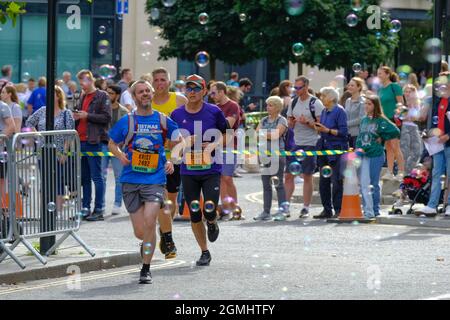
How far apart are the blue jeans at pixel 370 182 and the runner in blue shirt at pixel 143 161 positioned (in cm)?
552

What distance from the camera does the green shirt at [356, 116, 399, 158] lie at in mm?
16688

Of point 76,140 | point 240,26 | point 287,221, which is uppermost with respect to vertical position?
point 240,26

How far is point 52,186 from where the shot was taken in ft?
39.8

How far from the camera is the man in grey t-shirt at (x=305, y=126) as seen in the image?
17188mm

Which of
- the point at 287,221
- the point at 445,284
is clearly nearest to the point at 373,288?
the point at 445,284

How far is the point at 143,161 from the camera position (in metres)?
11.5

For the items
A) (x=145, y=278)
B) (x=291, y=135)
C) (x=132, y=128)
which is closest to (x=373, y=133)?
(x=291, y=135)

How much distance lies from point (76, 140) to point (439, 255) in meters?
3.58

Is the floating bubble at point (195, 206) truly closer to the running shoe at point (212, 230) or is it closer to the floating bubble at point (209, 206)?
the floating bubble at point (209, 206)

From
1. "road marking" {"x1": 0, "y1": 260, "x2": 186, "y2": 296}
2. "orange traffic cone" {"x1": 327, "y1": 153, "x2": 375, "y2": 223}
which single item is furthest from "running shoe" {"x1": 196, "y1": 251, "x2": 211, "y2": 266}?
"orange traffic cone" {"x1": 327, "y1": 153, "x2": 375, "y2": 223}

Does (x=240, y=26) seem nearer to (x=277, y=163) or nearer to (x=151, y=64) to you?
(x=151, y=64)

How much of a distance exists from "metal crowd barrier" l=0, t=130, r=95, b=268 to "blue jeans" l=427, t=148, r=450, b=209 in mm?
5338

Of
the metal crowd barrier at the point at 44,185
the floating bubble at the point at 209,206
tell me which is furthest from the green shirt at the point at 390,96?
the metal crowd barrier at the point at 44,185

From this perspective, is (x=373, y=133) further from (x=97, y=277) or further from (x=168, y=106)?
(x=97, y=277)
